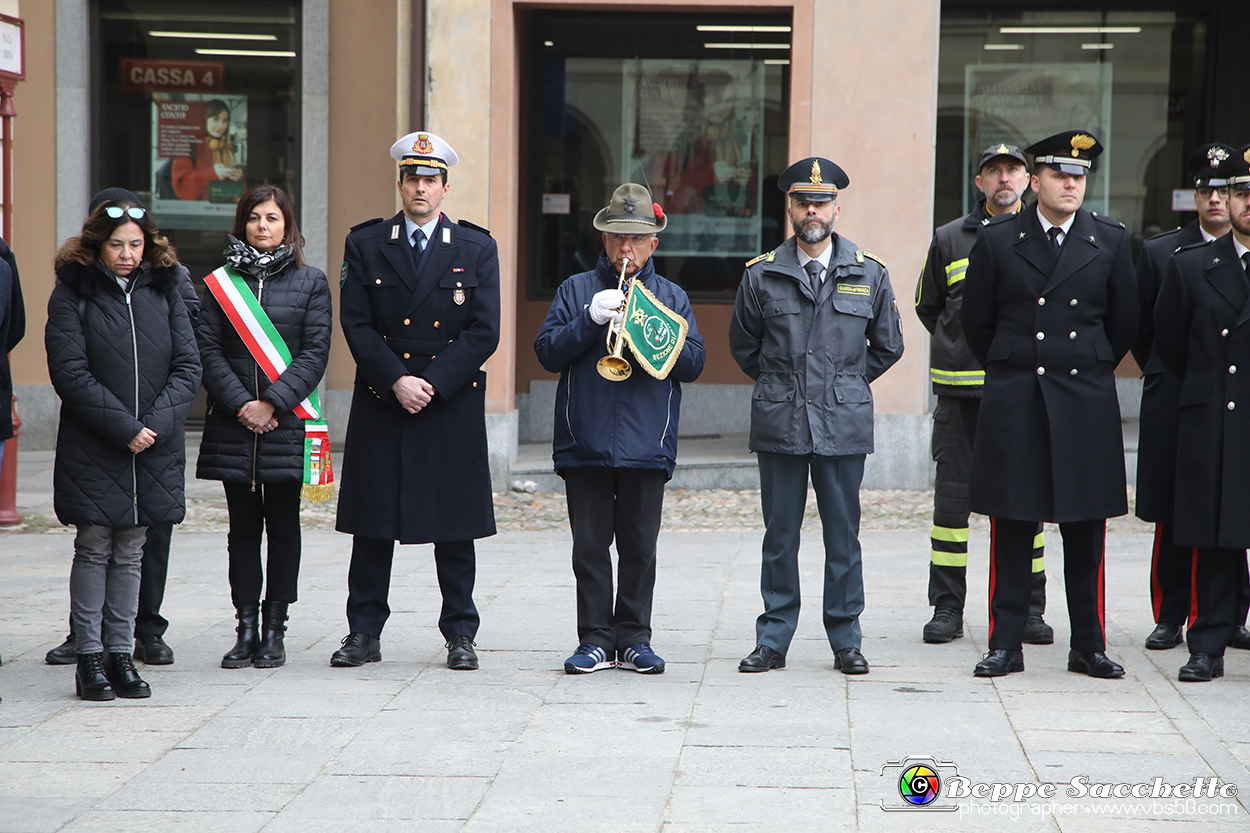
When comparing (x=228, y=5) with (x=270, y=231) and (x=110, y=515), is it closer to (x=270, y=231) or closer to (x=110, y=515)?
(x=270, y=231)

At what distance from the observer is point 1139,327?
6262 mm

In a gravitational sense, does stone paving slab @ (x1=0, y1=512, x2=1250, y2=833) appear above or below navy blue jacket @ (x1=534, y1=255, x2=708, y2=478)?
below

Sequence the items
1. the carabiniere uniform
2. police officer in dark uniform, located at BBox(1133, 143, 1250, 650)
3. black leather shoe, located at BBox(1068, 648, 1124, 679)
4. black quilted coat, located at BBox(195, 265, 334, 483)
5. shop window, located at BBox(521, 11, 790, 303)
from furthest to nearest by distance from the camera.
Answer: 1. shop window, located at BBox(521, 11, 790, 303)
2. the carabiniere uniform
3. police officer in dark uniform, located at BBox(1133, 143, 1250, 650)
4. black quilted coat, located at BBox(195, 265, 334, 483)
5. black leather shoe, located at BBox(1068, 648, 1124, 679)

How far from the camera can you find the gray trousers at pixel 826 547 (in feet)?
19.3

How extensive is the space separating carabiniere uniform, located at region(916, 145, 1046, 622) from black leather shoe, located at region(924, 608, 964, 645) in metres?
0.02

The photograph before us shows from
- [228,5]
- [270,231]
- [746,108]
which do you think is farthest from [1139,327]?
[228,5]

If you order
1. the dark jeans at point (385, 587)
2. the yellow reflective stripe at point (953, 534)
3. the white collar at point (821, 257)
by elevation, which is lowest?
the dark jeans at point (385, 587)

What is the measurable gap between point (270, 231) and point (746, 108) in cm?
→ 817

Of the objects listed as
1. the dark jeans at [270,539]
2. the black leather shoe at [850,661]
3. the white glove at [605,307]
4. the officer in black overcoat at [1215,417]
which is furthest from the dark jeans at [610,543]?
the officer in black overcoat at [1215,417]

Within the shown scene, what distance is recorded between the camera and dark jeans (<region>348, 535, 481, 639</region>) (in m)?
6.04

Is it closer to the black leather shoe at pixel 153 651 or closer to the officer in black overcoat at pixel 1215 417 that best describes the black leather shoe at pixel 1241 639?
the officer in black overcoat at pixel 1215 417

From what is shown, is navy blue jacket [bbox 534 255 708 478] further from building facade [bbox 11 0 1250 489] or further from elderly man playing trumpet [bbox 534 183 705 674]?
building facade [bbox 11 0 1250 489]

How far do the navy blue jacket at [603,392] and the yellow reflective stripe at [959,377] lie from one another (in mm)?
1334

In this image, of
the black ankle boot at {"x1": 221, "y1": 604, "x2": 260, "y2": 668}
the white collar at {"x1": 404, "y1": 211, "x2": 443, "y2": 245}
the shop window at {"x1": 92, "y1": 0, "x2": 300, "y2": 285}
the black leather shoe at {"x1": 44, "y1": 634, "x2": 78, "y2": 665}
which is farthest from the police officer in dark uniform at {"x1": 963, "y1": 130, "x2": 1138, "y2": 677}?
the shop window at {"x1": 92, "y1": 0, "x2": 300, "y2": 285}
